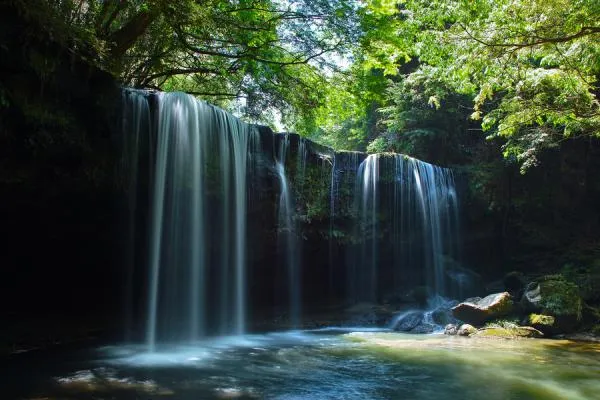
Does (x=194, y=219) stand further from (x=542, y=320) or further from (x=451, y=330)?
(x=542, y=320)

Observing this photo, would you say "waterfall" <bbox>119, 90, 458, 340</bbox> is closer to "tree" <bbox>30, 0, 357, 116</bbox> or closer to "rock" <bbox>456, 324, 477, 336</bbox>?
"tree" <bbox>30, 0, 357, 116</bbox>

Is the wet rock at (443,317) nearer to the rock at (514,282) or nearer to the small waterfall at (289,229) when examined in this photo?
the rock at (514,282)

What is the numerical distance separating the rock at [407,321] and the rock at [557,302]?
2.96 m

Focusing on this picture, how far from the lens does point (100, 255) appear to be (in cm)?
1073

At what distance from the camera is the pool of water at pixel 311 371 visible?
246 inches

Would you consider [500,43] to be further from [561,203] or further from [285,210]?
[561,203]

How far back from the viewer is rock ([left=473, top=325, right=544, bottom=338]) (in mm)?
12109

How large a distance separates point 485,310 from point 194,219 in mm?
8276

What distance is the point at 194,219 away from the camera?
11.1 meters

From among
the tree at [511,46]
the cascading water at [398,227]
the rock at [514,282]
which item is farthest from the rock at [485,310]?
the tree at [511,46]

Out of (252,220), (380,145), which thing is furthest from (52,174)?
(380,145)

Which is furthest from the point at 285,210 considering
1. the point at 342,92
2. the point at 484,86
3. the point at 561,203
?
the point at 561,203

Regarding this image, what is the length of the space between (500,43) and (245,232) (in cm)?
749

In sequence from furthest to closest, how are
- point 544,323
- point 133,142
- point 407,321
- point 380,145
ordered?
1. point 380,145
2. point 407,321
3. point 544,323
4. point 133,142
